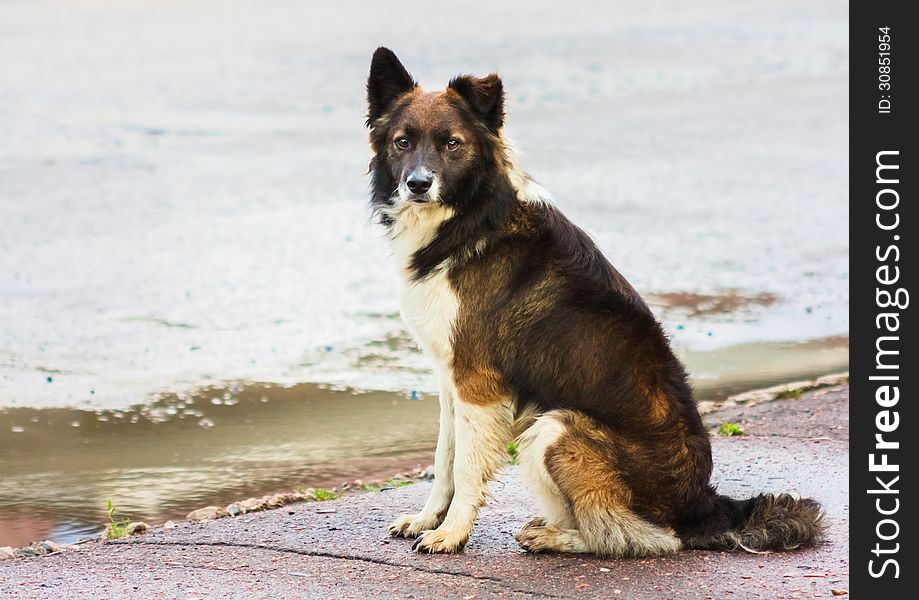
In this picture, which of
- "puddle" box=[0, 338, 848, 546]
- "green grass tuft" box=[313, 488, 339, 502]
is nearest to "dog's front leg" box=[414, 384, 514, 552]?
"green grass tuft" box=[313, 488, 339, 502]

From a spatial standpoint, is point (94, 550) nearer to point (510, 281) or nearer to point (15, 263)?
point (510, 281)

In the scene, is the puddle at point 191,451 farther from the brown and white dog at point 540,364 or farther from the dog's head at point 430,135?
the dog's head at point 430,135

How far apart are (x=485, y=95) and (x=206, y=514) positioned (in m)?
2.53

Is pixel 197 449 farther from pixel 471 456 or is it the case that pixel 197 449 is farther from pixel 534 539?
pixel 534 539

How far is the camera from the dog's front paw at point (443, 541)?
5.40 m

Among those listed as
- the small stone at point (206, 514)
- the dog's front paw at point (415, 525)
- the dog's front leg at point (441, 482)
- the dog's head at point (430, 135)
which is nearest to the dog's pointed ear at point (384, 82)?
the dog's head at point (430, 135)

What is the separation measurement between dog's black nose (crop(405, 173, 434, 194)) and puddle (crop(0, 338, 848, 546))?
226 cm

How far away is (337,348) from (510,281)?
13.2 feet

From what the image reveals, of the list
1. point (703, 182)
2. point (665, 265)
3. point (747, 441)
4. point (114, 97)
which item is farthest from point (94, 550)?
point (114, 97)

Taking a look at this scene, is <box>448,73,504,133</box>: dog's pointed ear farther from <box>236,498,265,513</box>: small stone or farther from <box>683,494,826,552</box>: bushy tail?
<box>236,498,265,513</box>: small stone

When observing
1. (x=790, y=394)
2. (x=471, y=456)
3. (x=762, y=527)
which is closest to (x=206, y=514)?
(x=471, y=456)

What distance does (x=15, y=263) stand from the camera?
11141mm

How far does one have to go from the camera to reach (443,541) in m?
5.40

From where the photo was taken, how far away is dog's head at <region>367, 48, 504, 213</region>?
5.39 meters
